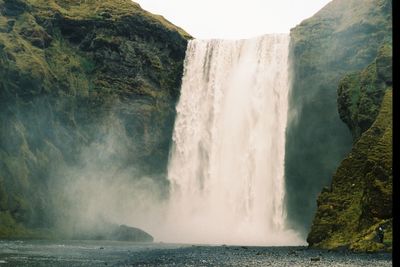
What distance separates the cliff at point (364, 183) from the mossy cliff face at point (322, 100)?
676 inches

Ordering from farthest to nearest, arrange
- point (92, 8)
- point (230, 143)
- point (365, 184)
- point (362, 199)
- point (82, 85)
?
point (92, 8), point (82, 85), point (230, 143), point (362, 199), point (365, 184)

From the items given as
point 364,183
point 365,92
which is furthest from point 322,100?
point 364,183

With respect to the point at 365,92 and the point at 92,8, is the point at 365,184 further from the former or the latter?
the point at 92,8

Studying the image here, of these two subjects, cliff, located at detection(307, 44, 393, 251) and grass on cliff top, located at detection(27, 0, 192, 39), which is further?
grass on cliff top, located at detection(27, 0, 192, 39)

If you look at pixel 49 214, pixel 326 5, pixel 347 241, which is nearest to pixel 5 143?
pixel 49 214

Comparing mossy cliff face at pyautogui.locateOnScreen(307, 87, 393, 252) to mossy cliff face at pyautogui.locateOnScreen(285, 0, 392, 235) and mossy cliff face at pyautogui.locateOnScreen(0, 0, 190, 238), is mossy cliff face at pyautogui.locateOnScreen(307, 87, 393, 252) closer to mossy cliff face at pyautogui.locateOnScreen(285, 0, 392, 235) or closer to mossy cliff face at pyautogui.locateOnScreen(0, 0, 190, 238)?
mossy cliff face at pyautogui.locateOnScreen(285, 0, 392, 235)

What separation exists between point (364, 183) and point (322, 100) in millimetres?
35077

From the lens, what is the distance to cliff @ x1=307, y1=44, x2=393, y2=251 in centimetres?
3759

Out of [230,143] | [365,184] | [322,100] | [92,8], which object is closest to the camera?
[365,184]

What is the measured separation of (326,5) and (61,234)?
192ft

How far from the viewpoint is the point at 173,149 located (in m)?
86.9

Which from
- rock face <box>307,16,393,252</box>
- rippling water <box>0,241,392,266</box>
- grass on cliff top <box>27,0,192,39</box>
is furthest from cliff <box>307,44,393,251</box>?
grass on cliff top <box>27,0,192,39</box>

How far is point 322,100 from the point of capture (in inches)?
2968

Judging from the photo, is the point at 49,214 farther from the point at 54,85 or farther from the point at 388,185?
the point at 388,185
